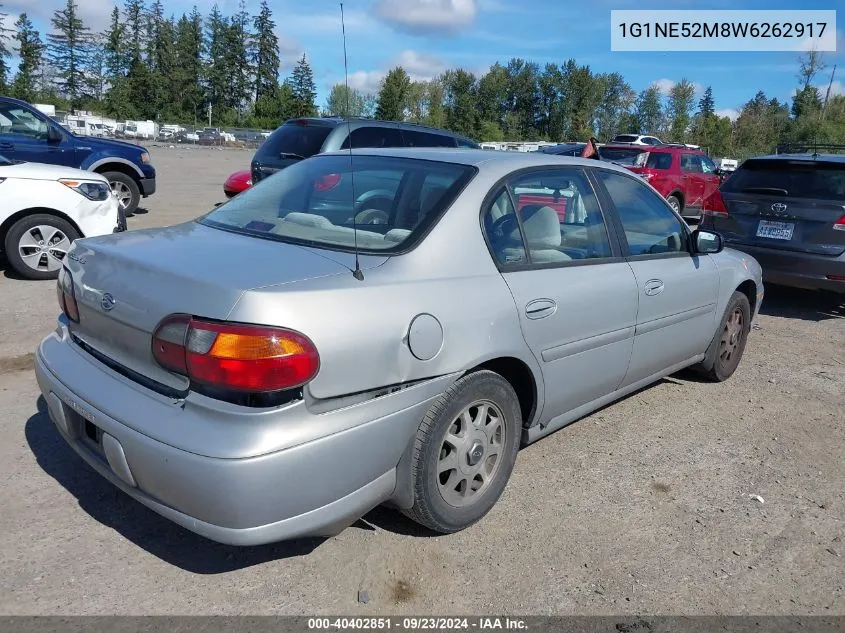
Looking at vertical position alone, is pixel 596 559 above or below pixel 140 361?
A: below

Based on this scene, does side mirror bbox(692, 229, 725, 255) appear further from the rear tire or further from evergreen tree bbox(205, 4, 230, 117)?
evergreen tree bbox(205, 4, 230, 117)

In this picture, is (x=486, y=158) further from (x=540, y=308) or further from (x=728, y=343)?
(x=728, y=343)

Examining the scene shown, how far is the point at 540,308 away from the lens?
3189mm

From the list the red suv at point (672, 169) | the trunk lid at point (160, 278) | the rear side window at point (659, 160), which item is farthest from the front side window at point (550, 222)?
the rear side window at point (659, 160)

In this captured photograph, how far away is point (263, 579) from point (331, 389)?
0.88m

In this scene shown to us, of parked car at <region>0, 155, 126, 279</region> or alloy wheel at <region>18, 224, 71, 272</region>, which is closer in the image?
parked car at <region>0, 155, 126, 279</region>

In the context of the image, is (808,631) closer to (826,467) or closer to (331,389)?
(826,467)

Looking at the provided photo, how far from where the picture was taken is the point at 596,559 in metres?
2.95

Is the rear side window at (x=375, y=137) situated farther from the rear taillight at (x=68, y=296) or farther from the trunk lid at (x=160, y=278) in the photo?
the trunk lid at (x=160, y=278)

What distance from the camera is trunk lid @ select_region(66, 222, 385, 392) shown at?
7.95ft

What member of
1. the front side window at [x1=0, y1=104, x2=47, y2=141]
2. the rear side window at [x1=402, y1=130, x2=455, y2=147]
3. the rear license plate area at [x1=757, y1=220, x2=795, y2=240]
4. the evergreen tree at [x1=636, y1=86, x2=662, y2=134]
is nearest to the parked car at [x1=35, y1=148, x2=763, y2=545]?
the rear license plate area at [x1=757, y1=220, x2=795, y2=240]

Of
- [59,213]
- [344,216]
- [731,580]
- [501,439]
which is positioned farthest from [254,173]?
[731,580]

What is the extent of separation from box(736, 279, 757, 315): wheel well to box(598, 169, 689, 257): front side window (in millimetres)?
992

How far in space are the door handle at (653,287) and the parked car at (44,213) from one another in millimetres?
5557
